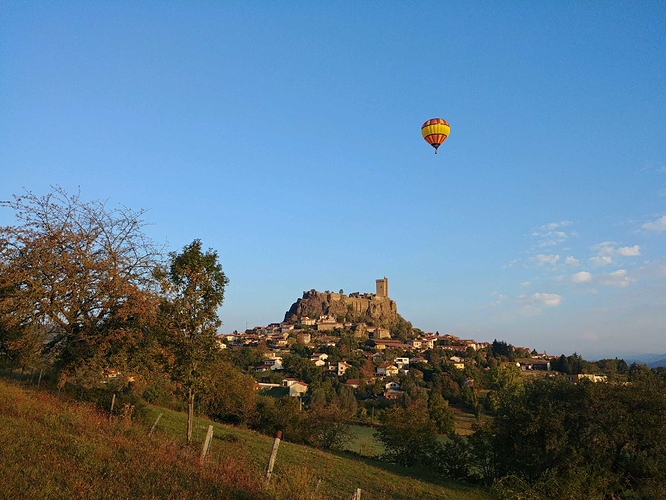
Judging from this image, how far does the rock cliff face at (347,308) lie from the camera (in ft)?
605

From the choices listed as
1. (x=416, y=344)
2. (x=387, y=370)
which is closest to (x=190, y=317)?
(x=387, y=370)

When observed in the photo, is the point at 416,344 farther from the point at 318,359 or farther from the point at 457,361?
the point at 318,359

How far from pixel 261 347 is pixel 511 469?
102350 mm

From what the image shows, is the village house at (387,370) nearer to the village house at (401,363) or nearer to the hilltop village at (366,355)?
the hilltop village at (366,355)

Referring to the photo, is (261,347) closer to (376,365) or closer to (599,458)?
(376,365)

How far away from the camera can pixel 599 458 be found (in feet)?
55.5

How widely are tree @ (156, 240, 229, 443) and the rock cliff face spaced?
6543 inches

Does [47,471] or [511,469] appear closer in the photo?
[47,471]

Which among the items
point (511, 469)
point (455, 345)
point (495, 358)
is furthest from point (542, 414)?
point (455, 345)

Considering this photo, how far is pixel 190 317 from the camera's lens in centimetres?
1522

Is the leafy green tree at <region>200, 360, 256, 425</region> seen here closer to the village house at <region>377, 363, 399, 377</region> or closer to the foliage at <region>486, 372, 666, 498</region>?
the foliage at <region>486, 372, 666, 498</region>

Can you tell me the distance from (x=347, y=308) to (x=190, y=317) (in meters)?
176

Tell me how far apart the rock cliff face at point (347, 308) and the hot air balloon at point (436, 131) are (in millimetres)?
151684

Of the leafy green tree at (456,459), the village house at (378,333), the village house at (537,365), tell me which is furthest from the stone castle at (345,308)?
the leafy green tree at (456,459)
